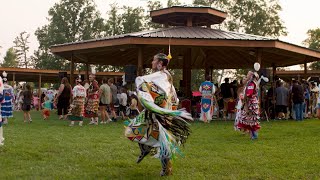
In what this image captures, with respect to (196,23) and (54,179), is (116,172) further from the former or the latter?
(196,23)

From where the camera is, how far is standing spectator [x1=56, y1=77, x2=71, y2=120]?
15438mm

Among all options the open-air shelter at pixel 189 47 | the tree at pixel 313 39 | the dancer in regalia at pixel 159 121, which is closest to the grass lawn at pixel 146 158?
the dancer in regalia at pixel 159 121

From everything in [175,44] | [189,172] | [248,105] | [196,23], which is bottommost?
[189,172]

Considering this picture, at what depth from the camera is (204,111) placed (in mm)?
15273

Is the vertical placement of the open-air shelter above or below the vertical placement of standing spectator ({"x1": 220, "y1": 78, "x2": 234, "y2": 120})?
above

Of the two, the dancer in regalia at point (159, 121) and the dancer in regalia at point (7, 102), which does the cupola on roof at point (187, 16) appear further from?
the dancer in regalia at point (159, 121)

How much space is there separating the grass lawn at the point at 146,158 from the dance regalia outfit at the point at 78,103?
287cm

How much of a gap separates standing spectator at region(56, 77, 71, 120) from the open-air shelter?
86.9 inches

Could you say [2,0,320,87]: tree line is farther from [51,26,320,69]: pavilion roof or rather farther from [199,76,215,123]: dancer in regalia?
[199,76,215,123]: dancer in regalia

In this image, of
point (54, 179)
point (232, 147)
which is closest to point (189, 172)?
point (54, 179)

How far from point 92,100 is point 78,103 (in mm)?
670

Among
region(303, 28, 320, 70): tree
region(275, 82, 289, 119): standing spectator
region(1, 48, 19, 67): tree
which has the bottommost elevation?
region(275, 82, 289, 119): standing spectator

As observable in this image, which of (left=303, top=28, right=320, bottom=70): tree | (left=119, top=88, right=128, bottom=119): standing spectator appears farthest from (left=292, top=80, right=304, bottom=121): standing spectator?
(left=303, top=28, right=320, bottom=70): tree

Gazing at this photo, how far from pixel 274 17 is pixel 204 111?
32.8m
